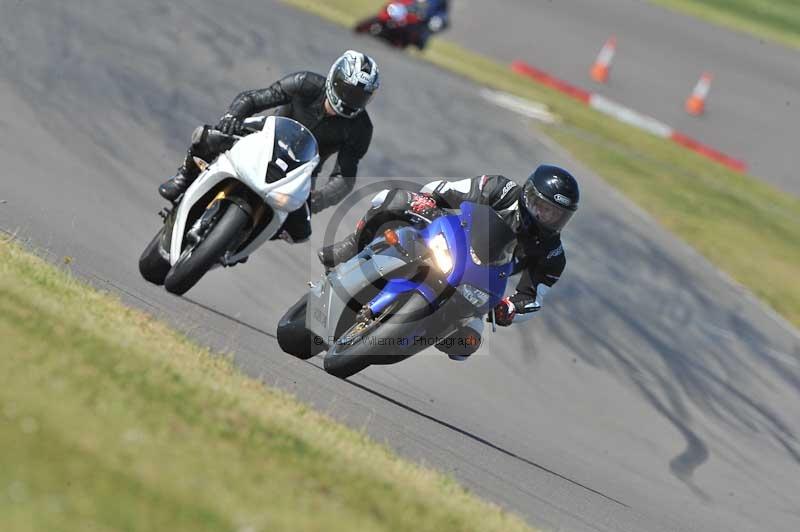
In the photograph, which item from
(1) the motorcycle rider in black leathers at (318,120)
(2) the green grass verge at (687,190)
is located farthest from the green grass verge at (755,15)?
(1) the motorcycle rider in black leathers at (318,120)

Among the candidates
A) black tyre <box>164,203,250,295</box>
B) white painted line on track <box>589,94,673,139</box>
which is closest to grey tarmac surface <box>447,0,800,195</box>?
white painted line on track <box>589,94,673,139</box>

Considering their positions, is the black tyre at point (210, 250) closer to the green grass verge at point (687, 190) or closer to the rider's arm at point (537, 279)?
the rider's arm at point (537, 279)

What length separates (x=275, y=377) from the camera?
22.4 feet

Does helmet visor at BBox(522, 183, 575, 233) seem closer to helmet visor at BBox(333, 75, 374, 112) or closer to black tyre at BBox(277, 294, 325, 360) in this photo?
helmet visor at BBox(333, 75, 374, 112)

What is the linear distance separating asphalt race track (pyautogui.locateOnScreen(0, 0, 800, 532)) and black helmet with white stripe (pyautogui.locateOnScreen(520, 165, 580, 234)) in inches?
65.4

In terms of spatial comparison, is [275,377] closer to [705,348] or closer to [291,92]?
[291,92]

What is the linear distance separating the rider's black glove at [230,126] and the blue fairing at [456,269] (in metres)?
1.53

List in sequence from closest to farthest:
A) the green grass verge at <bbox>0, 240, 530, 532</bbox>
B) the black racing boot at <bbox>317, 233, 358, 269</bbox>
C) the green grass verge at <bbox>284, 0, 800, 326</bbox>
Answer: the green grass verge at <bbox>0, 240, 530, 532</bbox> → the black racing boot at <bbox>317, 233, 358, 269</bbox> → the green grass verge at <bbox>284, 0, 800, 326</bbox>

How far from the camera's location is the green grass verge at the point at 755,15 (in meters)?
27.8

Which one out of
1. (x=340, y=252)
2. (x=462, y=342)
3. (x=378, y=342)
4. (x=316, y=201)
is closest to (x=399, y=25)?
(x=316, y=201)

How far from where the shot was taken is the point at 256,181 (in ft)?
22.5

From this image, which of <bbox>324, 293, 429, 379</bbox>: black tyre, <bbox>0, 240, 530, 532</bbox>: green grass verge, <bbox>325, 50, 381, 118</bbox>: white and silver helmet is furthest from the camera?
<bbox>325, 50, 381, 118</bbox>: white and silver helmet

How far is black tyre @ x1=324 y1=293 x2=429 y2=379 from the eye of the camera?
6.39 meters

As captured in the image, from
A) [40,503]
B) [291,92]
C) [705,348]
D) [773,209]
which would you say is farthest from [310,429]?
[773,209]
